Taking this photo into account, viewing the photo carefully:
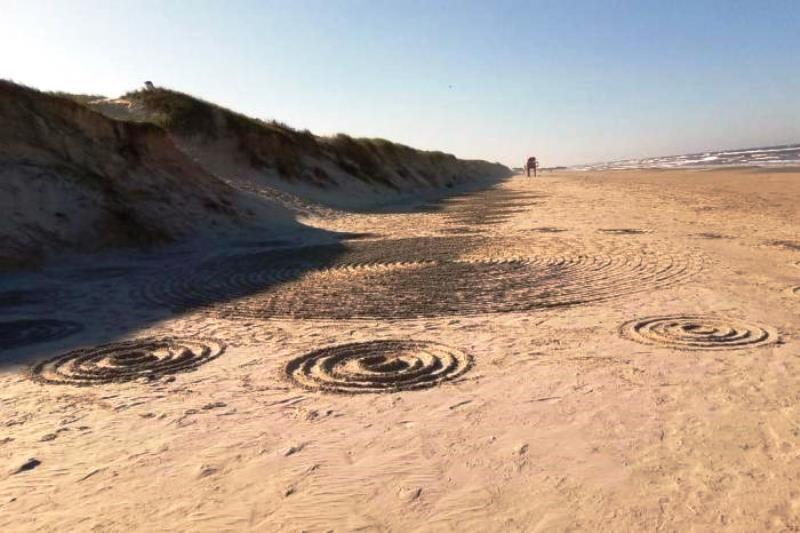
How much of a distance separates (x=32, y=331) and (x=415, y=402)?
4.66 metres

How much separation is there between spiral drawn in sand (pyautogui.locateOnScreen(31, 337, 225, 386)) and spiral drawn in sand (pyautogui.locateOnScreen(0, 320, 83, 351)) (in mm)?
794

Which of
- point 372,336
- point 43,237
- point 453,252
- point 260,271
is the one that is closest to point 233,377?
point 372,336

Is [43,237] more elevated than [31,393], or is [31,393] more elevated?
[43,237]

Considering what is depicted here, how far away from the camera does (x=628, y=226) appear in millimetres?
14156

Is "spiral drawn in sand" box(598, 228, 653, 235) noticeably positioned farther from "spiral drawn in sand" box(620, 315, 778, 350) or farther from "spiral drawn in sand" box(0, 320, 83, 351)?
"spiral drawn in sand" box(0, 320, 83, 351)

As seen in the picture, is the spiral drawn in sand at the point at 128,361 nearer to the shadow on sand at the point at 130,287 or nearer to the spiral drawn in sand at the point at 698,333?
the shadow on sand at the point at 130,287

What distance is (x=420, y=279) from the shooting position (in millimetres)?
8875

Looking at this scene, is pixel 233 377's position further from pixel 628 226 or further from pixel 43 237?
pixel 628 226

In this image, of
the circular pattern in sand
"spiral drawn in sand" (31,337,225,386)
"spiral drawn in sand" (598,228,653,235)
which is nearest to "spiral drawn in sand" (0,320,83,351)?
"spiral drawn in sand" (31,337,225,386)

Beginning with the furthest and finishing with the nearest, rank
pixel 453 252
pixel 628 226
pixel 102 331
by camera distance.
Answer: pixel 628 226
pixel 453 252
pixel 102 331

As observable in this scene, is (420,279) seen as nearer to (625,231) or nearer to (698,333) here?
(698,333)

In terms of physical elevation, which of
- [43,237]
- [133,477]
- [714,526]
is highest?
[43,237]

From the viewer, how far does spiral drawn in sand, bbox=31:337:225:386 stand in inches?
199

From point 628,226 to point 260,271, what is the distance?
8.33 meters
